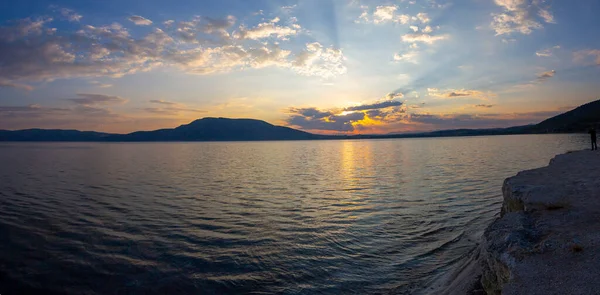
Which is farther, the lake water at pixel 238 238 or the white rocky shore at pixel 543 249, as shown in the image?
the lake water at pixel 238 238

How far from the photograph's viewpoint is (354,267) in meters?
13.8

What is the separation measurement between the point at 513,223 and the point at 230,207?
20.5 meters

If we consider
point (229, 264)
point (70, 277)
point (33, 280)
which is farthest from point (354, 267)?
point (33, 280)

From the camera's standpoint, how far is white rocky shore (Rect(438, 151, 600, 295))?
5.77 metres

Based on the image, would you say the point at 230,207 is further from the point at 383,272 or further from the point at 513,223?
the point at 513,223

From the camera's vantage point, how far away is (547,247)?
22.5 ft

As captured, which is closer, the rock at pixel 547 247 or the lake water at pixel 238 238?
the rock at pixel 547 247

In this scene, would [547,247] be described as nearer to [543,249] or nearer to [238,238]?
[543,249]

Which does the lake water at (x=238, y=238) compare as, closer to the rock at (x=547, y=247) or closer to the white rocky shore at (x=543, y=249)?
the white rocky shore at (x=543, y=249)

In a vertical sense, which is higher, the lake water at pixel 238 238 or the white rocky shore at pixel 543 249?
the white rocky shore at pixel 543 249

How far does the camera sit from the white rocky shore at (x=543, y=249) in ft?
18.9

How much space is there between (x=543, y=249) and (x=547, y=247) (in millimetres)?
123

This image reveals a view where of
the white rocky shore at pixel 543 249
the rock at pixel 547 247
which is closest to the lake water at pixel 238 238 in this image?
the white rocky shore at pixel 543 249

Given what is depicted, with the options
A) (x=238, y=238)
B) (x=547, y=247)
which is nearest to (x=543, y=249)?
(x=547, y=247)
